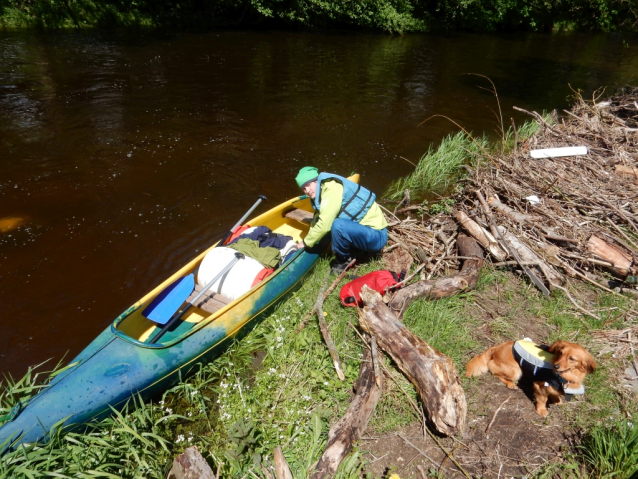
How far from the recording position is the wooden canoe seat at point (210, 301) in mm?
4586

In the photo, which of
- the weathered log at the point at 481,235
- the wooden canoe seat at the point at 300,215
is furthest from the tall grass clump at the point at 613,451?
the wooden canoe seat at the point at 300,215

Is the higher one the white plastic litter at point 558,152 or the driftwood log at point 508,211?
the white plastic litter at point 558,152

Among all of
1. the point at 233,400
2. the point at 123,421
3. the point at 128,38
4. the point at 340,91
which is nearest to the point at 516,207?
the point at 233,400

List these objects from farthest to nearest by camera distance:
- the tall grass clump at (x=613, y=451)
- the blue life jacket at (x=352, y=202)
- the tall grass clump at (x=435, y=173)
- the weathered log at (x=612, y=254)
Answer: the tall grass clump at (x=435, y=173)
the blue life jacket at (x=352, y=202)
the weathered log at (x=612, y=254)
the tall grass clump at (x=613, y=451)

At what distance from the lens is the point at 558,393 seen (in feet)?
10.8

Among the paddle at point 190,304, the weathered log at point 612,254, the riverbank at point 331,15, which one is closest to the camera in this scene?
the paddle at point 190,304

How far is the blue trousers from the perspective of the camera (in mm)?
5098

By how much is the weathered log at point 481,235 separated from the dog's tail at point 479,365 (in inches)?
69.0

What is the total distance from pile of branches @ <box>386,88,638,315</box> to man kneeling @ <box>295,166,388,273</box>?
2.03 ft

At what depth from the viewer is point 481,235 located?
5.50 m

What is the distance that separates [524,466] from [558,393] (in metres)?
0.63

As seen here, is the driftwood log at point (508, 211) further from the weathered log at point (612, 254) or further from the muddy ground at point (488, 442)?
the muddy ground at point (488, 442)

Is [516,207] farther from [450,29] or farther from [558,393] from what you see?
[450,29]

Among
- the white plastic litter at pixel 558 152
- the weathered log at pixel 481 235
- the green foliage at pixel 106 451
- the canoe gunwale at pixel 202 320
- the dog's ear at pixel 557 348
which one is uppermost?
the white plastic litter at pixel 558 152
